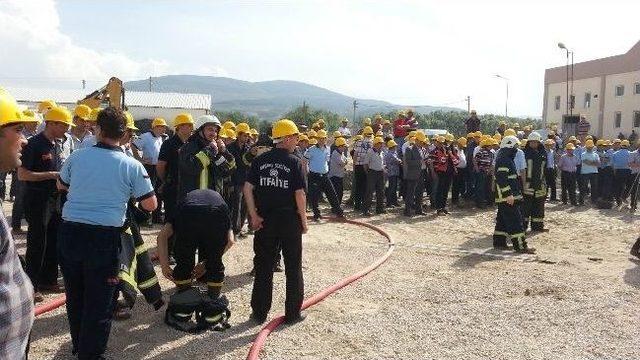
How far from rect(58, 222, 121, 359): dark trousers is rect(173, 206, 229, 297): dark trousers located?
3.17 ft

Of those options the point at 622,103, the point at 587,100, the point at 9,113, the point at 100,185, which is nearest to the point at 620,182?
the point at 100,185

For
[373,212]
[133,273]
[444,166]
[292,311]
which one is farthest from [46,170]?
[444,166]

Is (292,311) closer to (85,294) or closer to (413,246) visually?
(85,294)

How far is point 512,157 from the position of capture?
965cm

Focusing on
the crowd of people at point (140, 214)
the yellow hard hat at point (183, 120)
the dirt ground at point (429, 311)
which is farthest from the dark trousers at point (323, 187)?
the yellow hard hat at point (183, 120)

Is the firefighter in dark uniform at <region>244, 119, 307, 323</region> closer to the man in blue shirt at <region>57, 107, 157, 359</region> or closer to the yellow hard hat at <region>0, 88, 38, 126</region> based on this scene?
the man in blue shirt at <region>57, 107, 157, 359</region>

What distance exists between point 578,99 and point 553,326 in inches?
1866

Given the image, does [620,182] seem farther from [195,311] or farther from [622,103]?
[622,103]

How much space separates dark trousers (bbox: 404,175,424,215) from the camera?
44.3ft

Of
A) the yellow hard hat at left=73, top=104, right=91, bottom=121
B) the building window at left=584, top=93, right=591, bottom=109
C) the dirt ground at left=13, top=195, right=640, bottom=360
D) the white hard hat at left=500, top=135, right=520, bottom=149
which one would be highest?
the building window at left=584, top=93, right=591, bottom=109

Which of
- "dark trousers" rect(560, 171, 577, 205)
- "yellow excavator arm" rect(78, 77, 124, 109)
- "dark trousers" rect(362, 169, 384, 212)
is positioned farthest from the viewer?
"dark trousers" rect(560, 171, 577, 205)

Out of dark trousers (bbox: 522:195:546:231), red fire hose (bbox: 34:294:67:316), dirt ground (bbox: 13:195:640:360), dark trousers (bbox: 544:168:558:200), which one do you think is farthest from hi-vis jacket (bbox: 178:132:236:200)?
dark trousers (bbox: 544:168:558:200)

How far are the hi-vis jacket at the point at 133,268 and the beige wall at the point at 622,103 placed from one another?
43.2 m

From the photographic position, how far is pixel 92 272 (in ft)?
13.4
